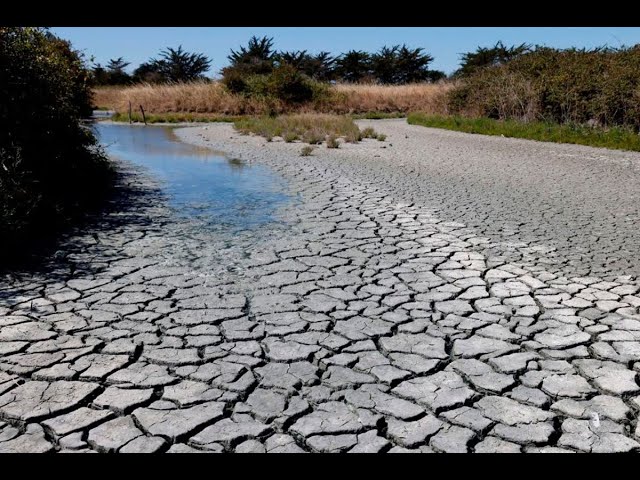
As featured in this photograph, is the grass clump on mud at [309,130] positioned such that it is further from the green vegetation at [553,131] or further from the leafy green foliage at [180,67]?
the leafy green foliage at [180,67]

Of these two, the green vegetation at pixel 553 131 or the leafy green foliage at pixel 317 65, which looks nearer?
the green vegetation at pixel 553 131

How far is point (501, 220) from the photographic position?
5.93 m

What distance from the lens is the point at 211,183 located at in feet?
27.8

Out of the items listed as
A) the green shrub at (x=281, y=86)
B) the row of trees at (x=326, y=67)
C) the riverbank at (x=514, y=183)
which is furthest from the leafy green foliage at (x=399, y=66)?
the riverbank at (x=514, y=183)

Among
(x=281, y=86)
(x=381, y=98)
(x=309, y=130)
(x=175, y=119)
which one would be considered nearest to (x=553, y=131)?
(x=309, y=130)

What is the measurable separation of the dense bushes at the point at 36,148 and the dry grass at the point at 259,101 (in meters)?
19.1

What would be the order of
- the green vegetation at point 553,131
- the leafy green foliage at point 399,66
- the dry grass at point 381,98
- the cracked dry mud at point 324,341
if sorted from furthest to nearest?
1. the leafy green foliage at point 399,66
2. the dry grass at point 381,98
3. the green vegetation at point 553,131
4. the cracked dry mud at point 324,341

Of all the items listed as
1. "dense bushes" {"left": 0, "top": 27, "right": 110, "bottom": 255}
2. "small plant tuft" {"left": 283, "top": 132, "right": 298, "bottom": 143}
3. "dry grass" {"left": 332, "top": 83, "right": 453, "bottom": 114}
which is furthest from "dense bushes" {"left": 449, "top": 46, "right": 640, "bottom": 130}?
"dense bushes" {"left": 0, "top": 27, "right": 110, "bottom": 255}

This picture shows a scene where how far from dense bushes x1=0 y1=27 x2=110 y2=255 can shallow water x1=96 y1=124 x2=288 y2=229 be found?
3.73 feet

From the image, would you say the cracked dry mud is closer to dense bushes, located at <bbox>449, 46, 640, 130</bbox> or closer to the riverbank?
the riverbank

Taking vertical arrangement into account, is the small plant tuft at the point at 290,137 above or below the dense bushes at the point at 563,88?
below

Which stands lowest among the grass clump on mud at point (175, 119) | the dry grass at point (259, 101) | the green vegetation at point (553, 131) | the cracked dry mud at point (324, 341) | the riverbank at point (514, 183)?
the cracked dry mud at point (324, 341)

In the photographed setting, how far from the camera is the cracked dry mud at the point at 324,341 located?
2.36 meters
